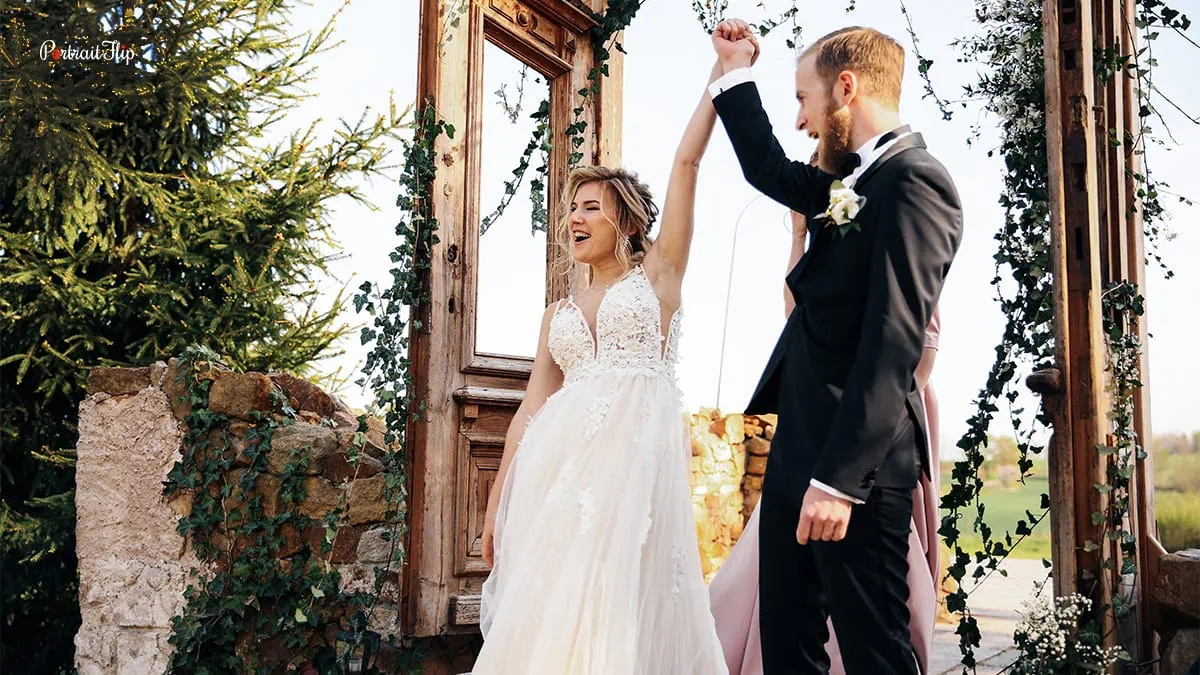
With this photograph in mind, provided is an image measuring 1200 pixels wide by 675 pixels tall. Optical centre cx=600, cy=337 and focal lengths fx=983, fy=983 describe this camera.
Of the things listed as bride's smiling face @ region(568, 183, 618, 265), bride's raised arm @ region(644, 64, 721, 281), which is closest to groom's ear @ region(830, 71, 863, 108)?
bride's raised arm @ region(644, 64, 721, 281)

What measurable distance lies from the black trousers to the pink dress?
839mm

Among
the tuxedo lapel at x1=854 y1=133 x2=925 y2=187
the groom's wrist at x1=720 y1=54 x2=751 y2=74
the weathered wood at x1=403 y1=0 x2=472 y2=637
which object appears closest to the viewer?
the tuxedo lapel at x1=854 y1=133 x2=925 y2=187

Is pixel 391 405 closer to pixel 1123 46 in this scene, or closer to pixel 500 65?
pixel 500 65

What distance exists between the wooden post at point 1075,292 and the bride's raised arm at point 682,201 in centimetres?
144

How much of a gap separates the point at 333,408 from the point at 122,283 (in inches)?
95.0

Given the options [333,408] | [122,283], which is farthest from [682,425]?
[122,283]

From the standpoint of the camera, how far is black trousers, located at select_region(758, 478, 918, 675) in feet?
6.08

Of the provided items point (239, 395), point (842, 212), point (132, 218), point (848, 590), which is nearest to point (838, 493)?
point (848, 590)

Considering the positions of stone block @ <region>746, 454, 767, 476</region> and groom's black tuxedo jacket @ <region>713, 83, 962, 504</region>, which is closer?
groom's black tuxedo jacket @ <region>713, 83, 962, 504</region>

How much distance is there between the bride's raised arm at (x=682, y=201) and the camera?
275 cm

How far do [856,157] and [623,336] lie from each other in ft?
3.61

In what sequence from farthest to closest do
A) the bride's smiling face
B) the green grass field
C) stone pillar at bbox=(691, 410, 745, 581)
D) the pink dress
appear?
1. stone pillar at bbox=(691, 410, 745, 581)
2. the green grass field
3. the bride's smiling face
4. the pink dress

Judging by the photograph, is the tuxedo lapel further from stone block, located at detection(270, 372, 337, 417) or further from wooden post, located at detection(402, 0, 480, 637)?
stone block, located at detection(270, 372, 337, 417)

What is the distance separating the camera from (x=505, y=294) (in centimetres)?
444
